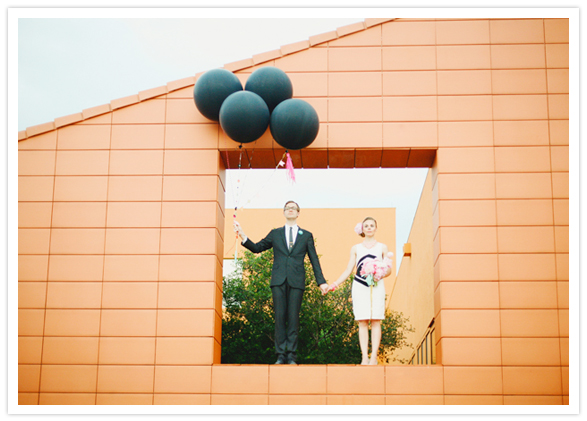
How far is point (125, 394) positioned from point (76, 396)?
591 mm

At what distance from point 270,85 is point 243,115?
1.98 ft

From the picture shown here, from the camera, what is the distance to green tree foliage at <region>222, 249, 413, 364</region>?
11.3 meters

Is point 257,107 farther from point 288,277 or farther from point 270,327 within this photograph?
point 270,327

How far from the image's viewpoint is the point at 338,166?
8.67 metres

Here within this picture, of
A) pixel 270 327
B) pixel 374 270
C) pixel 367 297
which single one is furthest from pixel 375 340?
pixel 270 327

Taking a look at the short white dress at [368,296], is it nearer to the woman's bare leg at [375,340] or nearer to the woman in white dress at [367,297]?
the woman in white dress at [367,297]

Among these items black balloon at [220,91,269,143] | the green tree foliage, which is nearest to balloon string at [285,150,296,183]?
black balloon at [220,91,269,143]

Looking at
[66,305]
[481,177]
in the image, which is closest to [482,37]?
[481,177]

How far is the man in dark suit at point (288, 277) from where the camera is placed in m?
7.68

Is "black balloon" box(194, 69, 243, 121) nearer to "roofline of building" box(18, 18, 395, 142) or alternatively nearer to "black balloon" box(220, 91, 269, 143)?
"black balloon" box(220, 91, 269, 143)

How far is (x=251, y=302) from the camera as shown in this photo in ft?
38.4

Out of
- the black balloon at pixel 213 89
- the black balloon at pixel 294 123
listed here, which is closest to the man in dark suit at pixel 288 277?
the black balloon at pixel 294 123

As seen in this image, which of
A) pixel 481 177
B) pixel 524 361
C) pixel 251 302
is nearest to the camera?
pixel 524 361

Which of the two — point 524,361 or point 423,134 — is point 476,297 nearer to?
point 524,361
